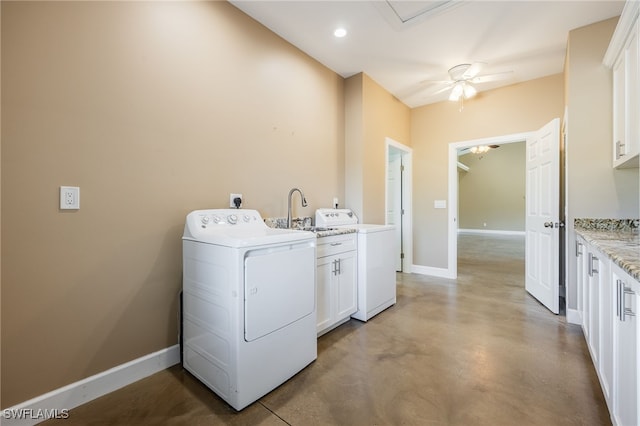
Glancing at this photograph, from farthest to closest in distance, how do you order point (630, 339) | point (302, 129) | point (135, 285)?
point (302, 129)
point (135, 285)
point (630, 339)

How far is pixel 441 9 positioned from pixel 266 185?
6.82 feet

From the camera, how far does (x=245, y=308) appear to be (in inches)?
56.6

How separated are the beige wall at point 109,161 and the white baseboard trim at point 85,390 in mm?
43

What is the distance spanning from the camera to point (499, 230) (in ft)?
32.9

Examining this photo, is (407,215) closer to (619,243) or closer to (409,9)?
(409,9)

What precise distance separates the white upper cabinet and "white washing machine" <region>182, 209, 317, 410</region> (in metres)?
2.25

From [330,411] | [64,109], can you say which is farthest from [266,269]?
[64,109]

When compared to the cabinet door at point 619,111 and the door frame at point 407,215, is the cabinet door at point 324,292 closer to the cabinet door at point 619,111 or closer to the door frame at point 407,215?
the cabinet door at point 619,111

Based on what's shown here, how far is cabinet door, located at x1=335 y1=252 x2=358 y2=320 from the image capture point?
7.84 ft

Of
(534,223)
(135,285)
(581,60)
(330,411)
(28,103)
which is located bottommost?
(330,411)

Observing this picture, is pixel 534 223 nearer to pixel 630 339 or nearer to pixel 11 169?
pixel 630 339

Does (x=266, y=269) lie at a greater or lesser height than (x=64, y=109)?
lesser

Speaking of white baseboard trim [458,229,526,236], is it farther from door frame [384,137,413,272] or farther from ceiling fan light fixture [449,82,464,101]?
ceiling fan light fixture [449,82,464,101]

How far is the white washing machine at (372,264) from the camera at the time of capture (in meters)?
2.57
